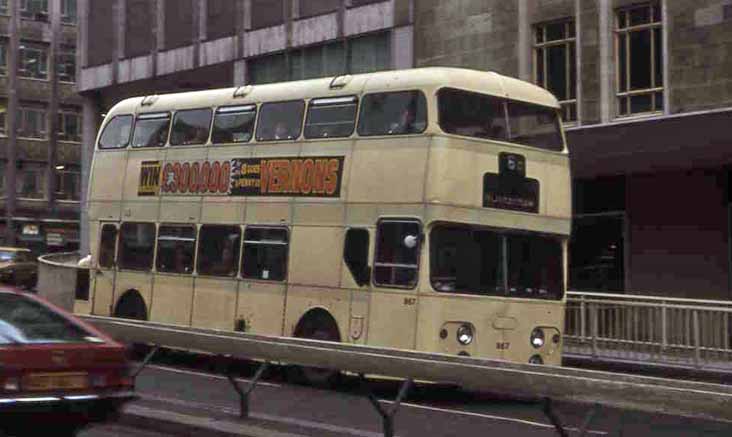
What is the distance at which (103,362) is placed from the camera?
9664mm

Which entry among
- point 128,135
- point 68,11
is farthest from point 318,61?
point 68,11

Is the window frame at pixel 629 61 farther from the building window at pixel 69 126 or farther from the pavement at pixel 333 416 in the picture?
the building window at pixel 69 126

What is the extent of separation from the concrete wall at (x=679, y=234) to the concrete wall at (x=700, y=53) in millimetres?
1617

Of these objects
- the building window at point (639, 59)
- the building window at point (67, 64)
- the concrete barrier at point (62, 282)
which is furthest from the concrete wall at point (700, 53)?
the building window at point (67, 64)

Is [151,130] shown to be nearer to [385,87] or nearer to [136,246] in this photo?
[136,246]

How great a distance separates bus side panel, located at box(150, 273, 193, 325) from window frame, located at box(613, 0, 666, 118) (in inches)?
437

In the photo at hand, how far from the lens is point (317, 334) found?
51.5 ft

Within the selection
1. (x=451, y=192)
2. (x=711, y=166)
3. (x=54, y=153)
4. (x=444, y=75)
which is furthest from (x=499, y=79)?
(x=54, y=153)

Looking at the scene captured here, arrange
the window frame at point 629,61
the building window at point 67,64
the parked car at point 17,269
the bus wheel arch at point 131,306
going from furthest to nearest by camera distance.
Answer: the building window at point 67,64, the parked car at point 17,269, the window frame at point 629,61, the bus wheel arch at point 131,306

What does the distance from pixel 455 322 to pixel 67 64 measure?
60286mm

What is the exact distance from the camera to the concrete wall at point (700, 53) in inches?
872

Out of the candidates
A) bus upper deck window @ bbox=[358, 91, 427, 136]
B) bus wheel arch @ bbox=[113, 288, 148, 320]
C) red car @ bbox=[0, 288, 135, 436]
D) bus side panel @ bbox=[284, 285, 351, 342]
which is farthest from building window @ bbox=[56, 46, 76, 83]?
red car @ bbox=[0, 288, 135, 436]

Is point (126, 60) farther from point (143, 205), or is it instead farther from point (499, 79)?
point (499, 79)

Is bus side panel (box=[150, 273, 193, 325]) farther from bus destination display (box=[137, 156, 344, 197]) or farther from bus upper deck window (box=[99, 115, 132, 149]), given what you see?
bus upper deck window (box=[99, 115, 132, 149])
